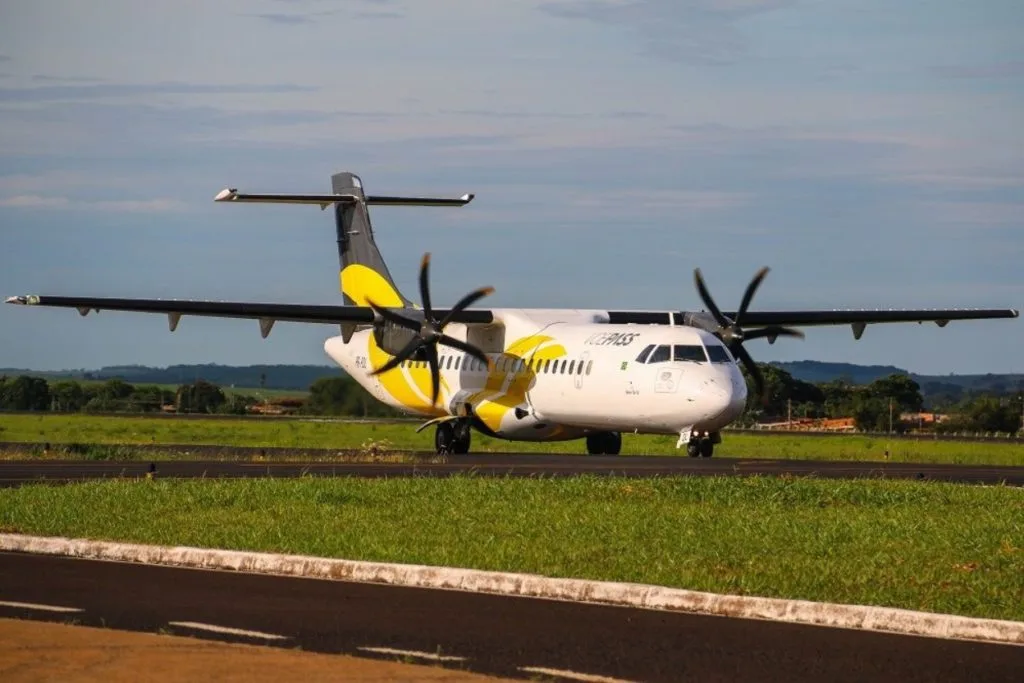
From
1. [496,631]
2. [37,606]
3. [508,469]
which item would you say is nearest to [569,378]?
[508,469]

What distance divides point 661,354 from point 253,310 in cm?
977

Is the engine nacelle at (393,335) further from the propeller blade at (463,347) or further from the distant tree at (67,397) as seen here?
the distant tree at (67,397)

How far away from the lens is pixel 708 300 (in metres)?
41.4

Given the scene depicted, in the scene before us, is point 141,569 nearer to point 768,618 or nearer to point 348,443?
point 768,618

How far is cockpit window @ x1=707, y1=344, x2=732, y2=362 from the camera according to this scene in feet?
119

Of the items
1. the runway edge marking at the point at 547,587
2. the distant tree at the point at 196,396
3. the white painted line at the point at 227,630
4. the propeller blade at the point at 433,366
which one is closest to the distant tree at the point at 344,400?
the distant tree at the point at 196,396

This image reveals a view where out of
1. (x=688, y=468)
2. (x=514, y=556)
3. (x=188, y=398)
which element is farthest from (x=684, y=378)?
(x=188, y=398)

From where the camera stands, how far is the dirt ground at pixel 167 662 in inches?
379

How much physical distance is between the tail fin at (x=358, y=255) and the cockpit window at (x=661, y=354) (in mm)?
11020

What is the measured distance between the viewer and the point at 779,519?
18312 mm

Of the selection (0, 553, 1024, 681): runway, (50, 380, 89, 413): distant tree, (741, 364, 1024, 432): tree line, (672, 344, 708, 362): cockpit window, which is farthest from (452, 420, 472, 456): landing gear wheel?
(50, 380, 89, 413): distant tree

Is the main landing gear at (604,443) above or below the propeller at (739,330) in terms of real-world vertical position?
below

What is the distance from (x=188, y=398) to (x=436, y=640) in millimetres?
92404

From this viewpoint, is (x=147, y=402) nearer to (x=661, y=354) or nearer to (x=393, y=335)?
(x=393, y=335)
